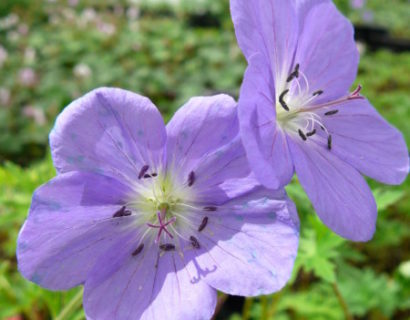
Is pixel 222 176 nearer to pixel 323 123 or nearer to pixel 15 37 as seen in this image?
pixel 323 123

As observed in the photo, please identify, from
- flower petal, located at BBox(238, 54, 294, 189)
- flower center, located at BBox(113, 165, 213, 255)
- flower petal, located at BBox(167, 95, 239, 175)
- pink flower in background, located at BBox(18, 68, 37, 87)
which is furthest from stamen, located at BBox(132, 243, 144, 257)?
pink flower in background, located at BBox(18, 68, 37, 87)

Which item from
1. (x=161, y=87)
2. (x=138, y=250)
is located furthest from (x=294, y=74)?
(x=161, y=87)

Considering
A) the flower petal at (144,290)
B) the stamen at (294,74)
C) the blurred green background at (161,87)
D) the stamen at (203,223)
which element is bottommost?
the blurred green background at (161,87)

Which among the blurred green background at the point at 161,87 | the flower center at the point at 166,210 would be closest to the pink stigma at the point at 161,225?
the flower center at the point at 166,210

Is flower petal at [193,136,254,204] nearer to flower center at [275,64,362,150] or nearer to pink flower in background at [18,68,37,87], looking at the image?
flower center at [275,64,362,150]

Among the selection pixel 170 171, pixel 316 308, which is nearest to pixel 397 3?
pixel 316 308

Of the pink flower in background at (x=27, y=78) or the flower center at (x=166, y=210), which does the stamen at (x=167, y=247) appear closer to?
the flower center at (x=166, y=210)
